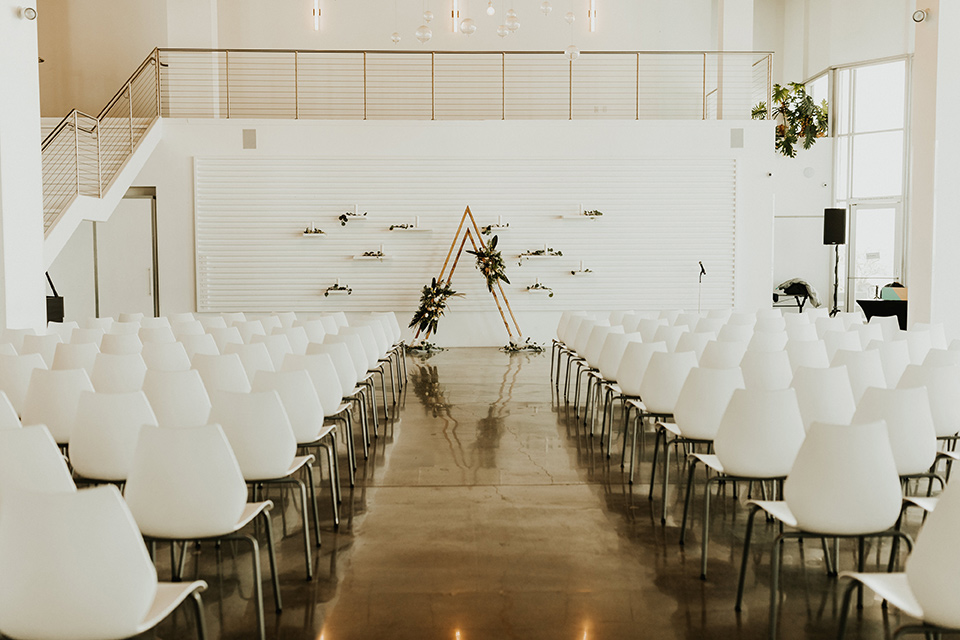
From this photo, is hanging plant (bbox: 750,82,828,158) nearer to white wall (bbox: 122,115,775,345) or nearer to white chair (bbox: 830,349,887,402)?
white wall (bbox: 122,115,775,345)

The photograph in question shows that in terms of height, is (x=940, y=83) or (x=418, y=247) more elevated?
(x=940, y=83)

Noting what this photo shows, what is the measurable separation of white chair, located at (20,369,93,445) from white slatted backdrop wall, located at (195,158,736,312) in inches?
339

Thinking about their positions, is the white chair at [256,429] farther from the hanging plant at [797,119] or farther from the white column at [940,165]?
the hanging plant at [797,119]

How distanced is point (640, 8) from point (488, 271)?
633 cm

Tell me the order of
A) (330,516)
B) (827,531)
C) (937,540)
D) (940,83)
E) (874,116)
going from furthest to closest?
1. (874,116)
2. (940,83)
3. (330,516)
4. (827,531)
5. (937,540)

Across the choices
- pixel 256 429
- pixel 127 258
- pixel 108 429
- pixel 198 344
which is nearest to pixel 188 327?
pixel 198 344

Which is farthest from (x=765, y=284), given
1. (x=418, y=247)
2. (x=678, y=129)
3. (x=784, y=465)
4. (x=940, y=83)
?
(x=784, y=465)

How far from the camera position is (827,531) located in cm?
287

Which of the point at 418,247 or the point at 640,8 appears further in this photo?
the point at 640,8

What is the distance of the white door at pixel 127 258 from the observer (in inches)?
505

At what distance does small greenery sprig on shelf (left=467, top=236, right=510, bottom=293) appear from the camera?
1230cm

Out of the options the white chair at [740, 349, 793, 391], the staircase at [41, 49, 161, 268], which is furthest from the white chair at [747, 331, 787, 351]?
the staircase at [41, 49, 161, 268]

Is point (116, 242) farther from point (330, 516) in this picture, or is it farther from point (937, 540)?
point (937, 540)

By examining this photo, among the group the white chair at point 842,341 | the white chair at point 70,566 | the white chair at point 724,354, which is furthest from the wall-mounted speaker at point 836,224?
the white chair at point 70,566
